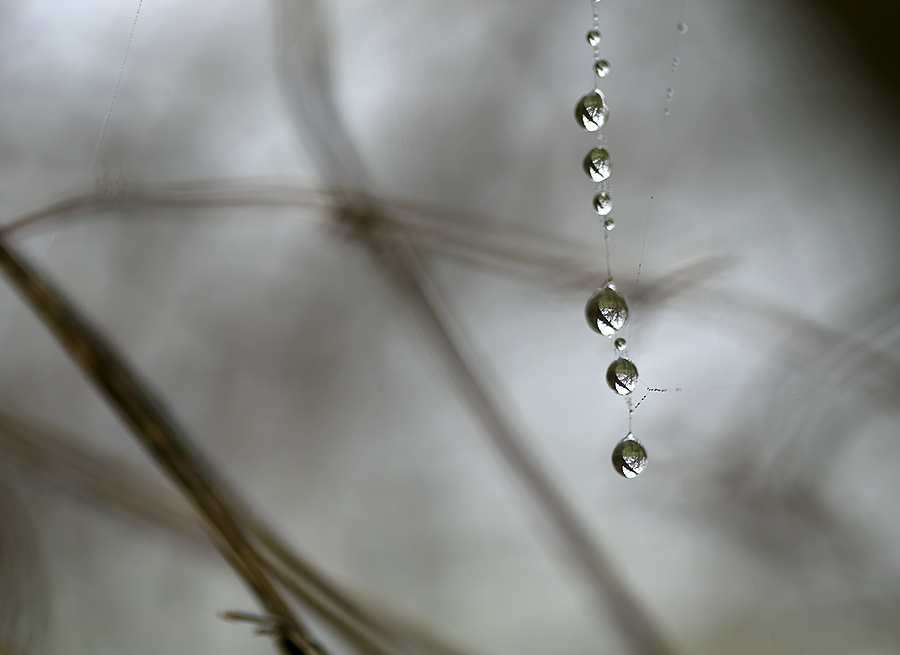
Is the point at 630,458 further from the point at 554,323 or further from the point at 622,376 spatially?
the point at 554,323

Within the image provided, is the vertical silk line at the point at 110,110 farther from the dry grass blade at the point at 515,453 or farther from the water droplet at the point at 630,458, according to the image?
the water droplet at the point at 630,458

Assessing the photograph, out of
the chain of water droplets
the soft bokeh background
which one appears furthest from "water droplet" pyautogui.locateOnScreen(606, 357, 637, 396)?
the soft bokeh background

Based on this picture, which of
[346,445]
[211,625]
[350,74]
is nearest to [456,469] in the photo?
[346,445]

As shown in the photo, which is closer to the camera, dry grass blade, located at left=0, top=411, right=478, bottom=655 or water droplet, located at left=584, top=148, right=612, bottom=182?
water droplet, located at left=584, top=148, right=612, bottom=182

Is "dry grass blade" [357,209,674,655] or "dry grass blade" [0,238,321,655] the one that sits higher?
"dry grass blade" [357,209,674,655]

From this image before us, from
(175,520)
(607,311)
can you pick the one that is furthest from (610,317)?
(175,520)

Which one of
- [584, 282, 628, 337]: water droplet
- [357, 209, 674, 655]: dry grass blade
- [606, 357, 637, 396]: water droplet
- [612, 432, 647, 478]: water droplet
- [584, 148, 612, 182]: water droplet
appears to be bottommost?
[612, 432, 647, 478]: water droplet

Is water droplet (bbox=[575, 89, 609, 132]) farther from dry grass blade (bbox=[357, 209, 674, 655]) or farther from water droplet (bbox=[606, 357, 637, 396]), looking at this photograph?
dry grass blade (bbox=[357, 209, 674, 655])
